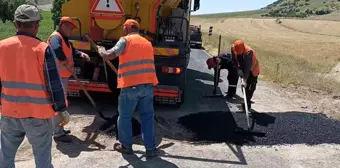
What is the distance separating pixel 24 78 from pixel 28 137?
1.73 feet

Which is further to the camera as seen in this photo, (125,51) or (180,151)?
(180,151)

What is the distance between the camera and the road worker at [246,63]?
25.5ft

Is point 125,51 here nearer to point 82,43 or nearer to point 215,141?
point 215,141

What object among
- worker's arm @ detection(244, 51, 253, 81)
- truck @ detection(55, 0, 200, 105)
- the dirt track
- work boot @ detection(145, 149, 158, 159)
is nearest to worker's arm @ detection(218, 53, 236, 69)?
the dirt track

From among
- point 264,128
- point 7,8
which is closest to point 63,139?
Result: point 264,128

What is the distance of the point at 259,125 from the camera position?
6.93 meters

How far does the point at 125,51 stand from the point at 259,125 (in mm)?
3024

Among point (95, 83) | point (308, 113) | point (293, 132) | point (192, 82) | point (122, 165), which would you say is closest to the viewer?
point (122, 165)

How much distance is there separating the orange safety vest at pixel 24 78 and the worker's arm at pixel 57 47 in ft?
6.25

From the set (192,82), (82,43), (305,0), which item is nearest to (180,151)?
(82,43)

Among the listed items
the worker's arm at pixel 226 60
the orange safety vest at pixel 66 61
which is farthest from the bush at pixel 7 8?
the orange safety vest at pixel 66 61

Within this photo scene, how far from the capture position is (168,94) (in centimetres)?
718

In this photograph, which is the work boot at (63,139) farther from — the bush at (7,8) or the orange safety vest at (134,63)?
the bush at (7,8)

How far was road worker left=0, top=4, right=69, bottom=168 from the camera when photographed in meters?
3.39
